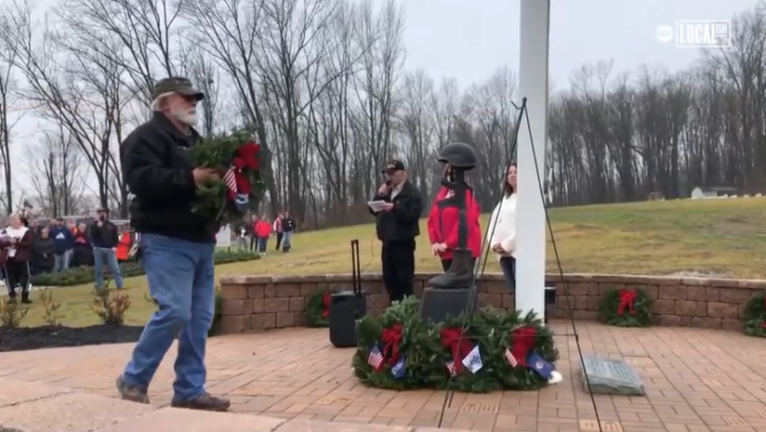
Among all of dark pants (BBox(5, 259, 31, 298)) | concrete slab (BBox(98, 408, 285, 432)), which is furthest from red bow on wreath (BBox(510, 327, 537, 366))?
dark pants (BBox(5, 259, 31, 298))

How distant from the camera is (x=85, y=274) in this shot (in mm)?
14812

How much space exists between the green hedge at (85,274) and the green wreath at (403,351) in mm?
10398

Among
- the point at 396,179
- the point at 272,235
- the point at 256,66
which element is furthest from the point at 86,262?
the point at 396,179

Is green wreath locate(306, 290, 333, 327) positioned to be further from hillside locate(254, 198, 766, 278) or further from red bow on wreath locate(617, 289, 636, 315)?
red bow on wreath locate(617, 289, 636, 315)

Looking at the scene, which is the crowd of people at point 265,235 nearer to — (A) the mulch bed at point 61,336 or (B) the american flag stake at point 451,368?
(A) the mulch bed at point 61,336

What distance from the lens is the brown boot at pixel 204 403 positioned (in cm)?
337

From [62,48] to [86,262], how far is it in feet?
37.5

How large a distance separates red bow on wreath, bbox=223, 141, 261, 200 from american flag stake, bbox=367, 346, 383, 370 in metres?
1.47

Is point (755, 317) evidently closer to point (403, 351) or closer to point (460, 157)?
point (460, 157)

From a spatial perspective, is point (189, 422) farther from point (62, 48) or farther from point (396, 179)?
point (62, 48)

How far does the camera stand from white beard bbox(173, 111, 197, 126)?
10.9ft

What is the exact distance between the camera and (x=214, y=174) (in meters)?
3.18

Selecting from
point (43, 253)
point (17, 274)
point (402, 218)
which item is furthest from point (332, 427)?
point (43, 253)

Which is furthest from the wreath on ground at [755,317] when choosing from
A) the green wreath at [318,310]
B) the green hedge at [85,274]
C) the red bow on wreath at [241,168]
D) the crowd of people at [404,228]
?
the green hedge at [85,274]
